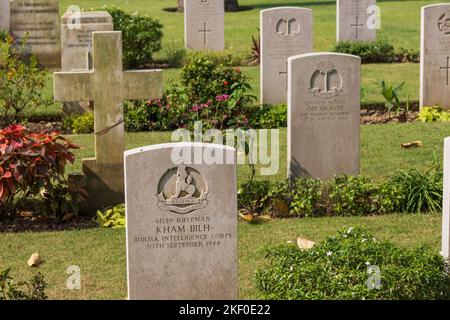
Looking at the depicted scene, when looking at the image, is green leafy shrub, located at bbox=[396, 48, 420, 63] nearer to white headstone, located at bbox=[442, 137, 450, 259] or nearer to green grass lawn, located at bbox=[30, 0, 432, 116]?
green grass lawn, located at bbox=[30, 0, 432, 116]

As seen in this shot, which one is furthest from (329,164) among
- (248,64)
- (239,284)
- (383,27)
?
(383,27)

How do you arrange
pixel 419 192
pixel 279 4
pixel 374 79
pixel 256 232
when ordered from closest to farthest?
pixel 256 232 < pixel 419 192 < pixel 374 79 < pixel 279 4

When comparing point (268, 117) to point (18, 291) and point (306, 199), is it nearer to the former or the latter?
point (306, 199)

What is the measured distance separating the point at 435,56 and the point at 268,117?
278 cm

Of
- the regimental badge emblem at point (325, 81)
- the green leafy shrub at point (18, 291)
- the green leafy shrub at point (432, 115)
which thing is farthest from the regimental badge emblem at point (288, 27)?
the green leafy shrub at point (18, 291)

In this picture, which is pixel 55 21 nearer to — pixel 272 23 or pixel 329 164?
pixel 272 23

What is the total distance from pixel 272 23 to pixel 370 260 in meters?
9.04

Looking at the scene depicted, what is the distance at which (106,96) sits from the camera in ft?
36.2

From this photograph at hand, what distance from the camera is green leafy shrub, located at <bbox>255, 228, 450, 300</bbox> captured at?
7605mm

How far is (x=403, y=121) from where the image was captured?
1546 cm

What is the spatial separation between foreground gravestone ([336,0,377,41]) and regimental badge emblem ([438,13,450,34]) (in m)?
5.55

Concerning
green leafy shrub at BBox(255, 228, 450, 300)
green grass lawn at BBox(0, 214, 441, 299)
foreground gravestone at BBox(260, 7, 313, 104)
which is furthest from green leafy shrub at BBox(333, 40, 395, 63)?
green leafy shrub at BBox(255, 228, 450, 300)

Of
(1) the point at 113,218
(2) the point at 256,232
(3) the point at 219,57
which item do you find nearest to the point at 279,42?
(3) the point at 219,57

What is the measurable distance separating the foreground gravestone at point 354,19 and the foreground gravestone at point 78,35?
6.33 m
